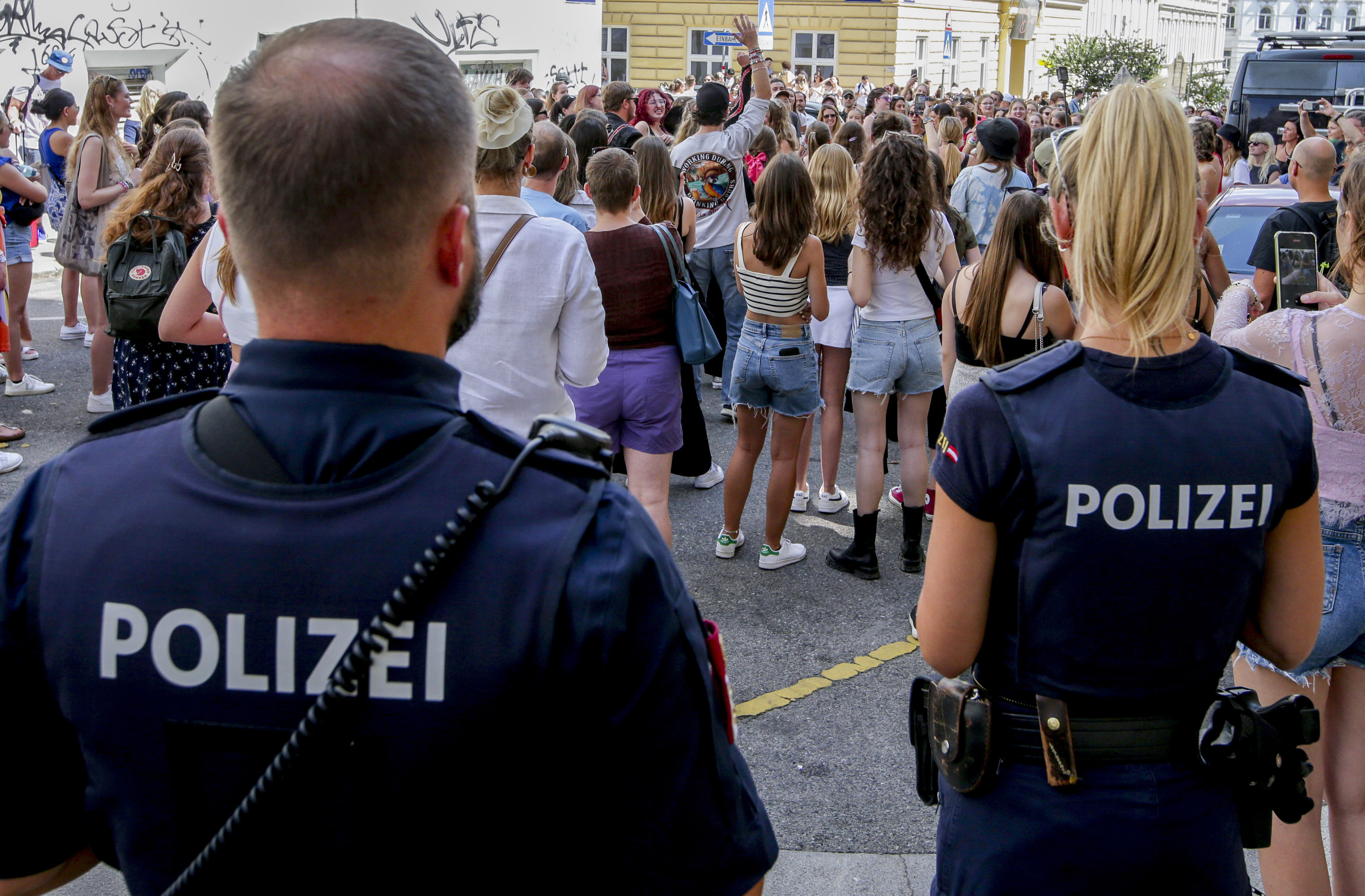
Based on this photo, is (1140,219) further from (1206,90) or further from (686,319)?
(1206,90)

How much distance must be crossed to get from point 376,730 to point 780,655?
3.64 metres

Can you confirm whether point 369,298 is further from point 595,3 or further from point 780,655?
point 595,3

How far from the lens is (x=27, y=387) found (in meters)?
7.91

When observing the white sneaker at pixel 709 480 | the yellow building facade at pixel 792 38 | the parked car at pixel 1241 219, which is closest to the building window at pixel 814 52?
the yellow building facade at pixel 792 38

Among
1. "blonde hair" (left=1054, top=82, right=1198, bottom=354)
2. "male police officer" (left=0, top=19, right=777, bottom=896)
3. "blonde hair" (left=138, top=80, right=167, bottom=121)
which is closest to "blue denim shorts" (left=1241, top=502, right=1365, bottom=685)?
"blonde hair" (left=1054, top=82, right=1198, bottom=354)

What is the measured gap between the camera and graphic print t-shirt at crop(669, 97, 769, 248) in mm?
7488

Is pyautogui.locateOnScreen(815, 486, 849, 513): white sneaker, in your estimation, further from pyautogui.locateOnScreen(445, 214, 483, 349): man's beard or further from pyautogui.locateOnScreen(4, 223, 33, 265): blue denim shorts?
pyautogui.locateOnScreen(4, 223, 33, 265): blue denim shorts

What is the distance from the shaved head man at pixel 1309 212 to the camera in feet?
17.5

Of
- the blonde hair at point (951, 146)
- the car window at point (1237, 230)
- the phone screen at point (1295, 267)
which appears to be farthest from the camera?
the blonde hair at point (951, 146)

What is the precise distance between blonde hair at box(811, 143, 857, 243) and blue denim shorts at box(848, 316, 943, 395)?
680mm

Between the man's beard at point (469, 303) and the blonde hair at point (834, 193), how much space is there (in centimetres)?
460

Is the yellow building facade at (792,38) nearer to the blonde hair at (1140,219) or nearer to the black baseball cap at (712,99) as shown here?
the black baseball cap at (712,99)

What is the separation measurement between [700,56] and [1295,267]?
33.1 m

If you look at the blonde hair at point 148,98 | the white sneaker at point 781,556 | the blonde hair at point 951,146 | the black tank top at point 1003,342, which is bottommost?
the white sneaker at point 781,556
